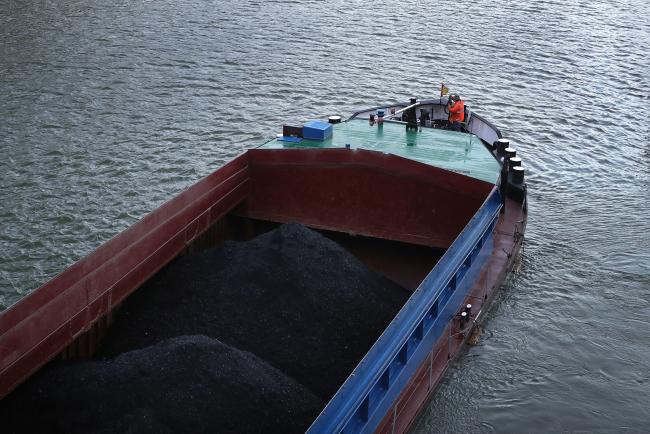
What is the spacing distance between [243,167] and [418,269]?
344 centimetres

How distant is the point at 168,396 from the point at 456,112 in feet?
34.7

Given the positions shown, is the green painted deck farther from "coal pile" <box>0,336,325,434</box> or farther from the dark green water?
"coal pile" <box>0,336,325,434</box>

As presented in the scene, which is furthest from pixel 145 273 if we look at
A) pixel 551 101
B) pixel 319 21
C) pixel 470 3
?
pixel 470 3

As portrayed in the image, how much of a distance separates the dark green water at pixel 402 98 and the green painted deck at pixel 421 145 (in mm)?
2709

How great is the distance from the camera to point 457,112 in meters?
17.0

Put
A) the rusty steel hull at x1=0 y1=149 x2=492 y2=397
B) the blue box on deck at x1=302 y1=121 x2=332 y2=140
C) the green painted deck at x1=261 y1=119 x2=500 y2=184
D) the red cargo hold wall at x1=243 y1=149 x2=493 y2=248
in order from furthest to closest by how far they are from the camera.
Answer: the blue box on deck at x1=302 y1=121 x2=332 y2=140, the green painted deck at x1=261 y1=119 x2=500 y2=184, the red cargo hold wall at x1=243 y1=149 x2=493 y2=248, the rusty steel hull at x1=0 y1=149 x2=492 y2=397

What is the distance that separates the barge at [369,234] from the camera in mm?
9281

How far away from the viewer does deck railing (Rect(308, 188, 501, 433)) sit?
830cm

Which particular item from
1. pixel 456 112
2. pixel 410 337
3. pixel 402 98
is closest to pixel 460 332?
pixel 410 337

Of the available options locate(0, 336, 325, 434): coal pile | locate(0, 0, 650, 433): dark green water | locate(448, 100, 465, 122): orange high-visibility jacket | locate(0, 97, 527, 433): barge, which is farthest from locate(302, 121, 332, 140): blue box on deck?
locate(0, 336, 325, 434): coal pile

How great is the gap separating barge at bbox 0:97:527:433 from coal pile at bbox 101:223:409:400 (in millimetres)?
260

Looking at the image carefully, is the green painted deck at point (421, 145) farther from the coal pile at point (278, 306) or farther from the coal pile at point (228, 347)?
the coal pile at point (278, 306)

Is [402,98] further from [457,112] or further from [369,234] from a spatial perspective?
[369,234]

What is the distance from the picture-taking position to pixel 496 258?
13531 mm
